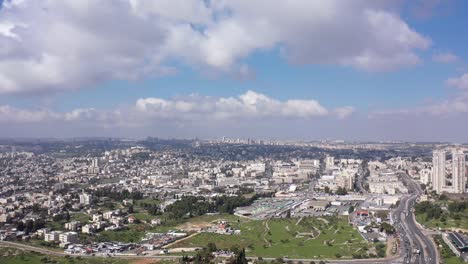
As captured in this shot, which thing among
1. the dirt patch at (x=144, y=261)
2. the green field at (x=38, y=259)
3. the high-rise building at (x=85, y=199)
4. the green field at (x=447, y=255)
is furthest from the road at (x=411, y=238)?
the high-rise building at (x=85, y=199)

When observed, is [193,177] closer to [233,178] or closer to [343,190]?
[233,178]

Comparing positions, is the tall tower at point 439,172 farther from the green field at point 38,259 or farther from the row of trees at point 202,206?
the green field at point 38,259

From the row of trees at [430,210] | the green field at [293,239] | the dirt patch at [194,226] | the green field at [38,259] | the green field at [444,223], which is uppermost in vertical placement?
the row of trees at [430,210]

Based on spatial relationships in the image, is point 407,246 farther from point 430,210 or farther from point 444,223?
point 430,210

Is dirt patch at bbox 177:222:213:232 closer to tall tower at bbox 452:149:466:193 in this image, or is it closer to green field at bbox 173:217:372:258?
green field at bbox 173:217:372:258

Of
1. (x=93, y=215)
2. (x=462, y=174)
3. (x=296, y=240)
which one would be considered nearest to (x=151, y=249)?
(x=296, y=240)

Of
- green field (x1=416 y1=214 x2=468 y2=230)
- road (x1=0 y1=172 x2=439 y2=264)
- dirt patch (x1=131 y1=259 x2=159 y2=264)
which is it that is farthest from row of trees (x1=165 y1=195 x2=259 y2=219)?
green field (x1=416 y1=214 x2=468 y2=230)
